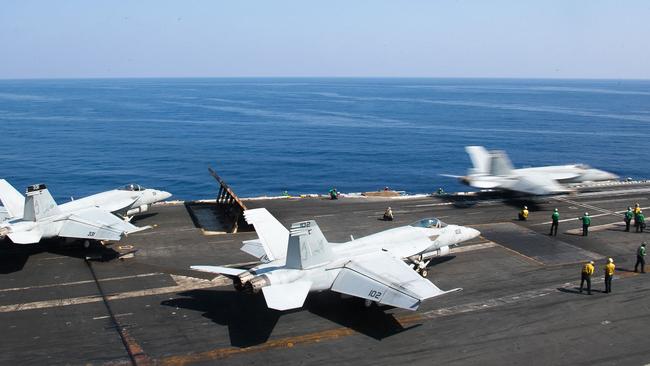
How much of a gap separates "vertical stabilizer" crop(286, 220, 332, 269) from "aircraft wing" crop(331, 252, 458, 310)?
158 centimetres

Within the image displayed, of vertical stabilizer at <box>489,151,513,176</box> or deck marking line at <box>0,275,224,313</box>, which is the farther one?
vertical stabilizer at <box>489,151,513,176</box>

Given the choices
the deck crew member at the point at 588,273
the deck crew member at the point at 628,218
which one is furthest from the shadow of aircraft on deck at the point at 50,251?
the deck crew member at the point at 628,218

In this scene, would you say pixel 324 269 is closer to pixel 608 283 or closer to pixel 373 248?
pixel 373 248

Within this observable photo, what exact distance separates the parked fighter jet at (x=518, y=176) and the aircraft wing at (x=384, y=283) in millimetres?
26788

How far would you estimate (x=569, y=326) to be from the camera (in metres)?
23.7

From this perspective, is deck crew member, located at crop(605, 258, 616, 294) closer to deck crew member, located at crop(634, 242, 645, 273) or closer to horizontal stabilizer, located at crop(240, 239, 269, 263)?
deck crew member, located at crop(634, 242, 645, 273)

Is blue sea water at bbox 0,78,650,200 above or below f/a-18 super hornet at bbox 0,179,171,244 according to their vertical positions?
below

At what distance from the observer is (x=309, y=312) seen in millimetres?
24984

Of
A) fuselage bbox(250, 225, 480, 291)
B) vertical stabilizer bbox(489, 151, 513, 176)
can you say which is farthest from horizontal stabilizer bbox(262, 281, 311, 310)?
vertical stabilizer bbox(489, 151, 513, 176)

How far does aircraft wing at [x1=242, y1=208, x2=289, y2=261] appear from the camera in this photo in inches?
1030

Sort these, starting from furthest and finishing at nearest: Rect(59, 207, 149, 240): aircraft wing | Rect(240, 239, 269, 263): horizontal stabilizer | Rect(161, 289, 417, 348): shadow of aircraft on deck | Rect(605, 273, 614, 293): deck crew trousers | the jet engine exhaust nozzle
Answer: Rect(59, 207, 149, 240): aircraft wing < Rect(240, 239, 269, 263): horizontal stabilizer < Rect(605, 273, 614, 293): deck crew trousers < Rect(161, 289, 417, 348): shadow of aircraft on deck < the jet engine exhaust nozzle

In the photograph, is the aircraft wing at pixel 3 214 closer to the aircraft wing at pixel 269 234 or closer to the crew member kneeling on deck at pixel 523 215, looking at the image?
the aircraft wing at pixel 269 234

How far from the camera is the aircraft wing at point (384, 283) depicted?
22422 millimetres

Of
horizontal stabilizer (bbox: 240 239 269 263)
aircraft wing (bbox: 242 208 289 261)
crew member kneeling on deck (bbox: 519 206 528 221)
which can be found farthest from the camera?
crew member kneeling on deck (bbox: 519 206 528 221)
